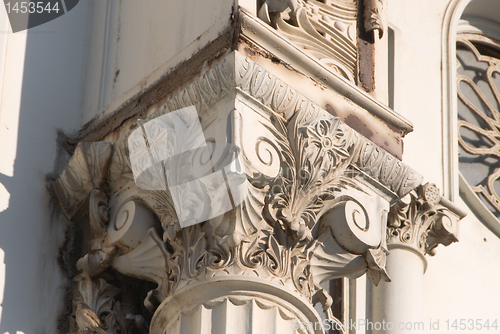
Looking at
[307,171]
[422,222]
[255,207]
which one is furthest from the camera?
[422,222]

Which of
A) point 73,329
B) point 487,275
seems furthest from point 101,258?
point 487,275

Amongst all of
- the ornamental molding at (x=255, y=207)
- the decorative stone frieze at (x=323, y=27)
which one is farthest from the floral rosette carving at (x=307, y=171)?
the decorative stone frieze at (x=323, y=27)

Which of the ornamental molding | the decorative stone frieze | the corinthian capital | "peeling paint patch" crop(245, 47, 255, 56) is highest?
the decorative stone frieze

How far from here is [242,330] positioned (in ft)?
10.0

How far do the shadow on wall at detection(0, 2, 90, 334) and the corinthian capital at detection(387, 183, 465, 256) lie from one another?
1.52 meters

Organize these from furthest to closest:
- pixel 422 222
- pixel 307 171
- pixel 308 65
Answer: pixel 422 222 → pixel 308 65 → pixel 307 171

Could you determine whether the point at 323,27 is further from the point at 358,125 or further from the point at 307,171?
the point at 307,171

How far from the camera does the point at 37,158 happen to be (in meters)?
3.86

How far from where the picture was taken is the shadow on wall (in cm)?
358

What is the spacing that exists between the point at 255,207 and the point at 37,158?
3.68ft

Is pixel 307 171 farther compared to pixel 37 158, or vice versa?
pixel 37 158

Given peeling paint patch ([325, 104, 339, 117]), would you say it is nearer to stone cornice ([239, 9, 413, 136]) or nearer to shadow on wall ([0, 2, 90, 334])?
stone cornice ([239, 9, 413, 136])

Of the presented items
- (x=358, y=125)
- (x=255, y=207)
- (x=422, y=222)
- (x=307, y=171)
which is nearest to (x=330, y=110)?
(x=358, y=125)

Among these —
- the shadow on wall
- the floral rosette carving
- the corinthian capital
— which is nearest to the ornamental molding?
the floral rosette carving
